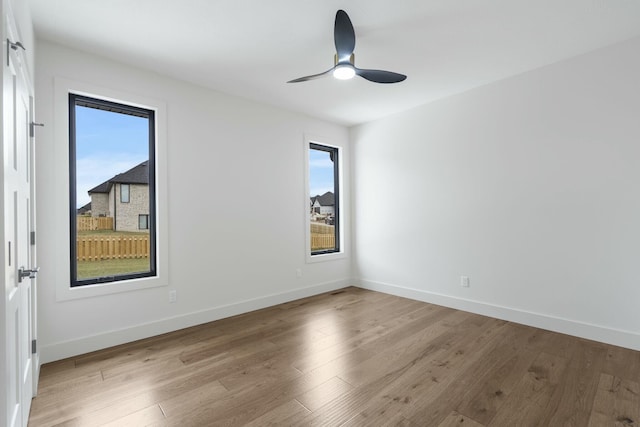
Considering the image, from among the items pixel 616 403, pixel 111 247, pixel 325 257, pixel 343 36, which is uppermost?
pixel 343 36

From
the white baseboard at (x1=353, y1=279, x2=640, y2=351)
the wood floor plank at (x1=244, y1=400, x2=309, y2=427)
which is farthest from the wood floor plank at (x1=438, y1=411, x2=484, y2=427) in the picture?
the white baseboard at (x1=353, y1=279, x2=640, y2=351)

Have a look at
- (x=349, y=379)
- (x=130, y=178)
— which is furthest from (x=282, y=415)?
(x=130, y=178)

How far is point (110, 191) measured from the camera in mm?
2982

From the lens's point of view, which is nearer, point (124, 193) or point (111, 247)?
point (111, 247)

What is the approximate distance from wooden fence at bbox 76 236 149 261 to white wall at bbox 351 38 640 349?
3.21 metres

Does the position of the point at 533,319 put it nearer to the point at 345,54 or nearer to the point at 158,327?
the point at 345,54

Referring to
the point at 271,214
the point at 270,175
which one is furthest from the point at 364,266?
the point at 270,175

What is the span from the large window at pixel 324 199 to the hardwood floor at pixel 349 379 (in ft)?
5.83

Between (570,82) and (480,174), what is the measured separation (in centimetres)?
117

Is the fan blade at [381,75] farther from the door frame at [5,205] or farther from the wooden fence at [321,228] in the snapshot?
the wooden fence at [321,228]

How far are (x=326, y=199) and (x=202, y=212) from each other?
7.03ft

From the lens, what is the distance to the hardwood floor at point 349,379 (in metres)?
1.85

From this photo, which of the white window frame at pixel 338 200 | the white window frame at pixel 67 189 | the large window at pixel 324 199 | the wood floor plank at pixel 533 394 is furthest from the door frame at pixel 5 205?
the large window at pixel 324 199

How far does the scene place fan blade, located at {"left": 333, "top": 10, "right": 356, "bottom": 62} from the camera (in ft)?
7.03
